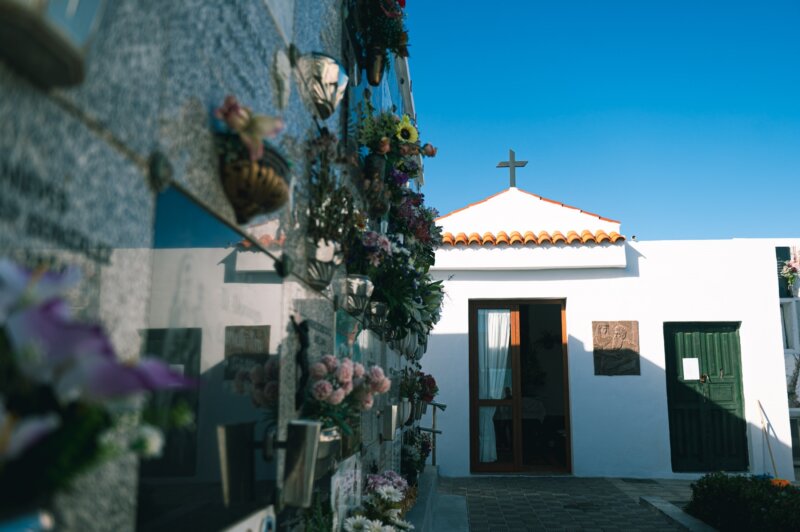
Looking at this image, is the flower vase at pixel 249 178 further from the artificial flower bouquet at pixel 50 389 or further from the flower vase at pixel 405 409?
the flower vase at pixel 405 409

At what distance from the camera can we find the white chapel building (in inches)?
426

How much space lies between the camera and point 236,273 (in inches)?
95.7

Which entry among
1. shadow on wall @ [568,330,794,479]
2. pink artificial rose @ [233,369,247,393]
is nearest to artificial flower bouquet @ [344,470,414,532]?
pink artificial rose @ [233,369,247,393]

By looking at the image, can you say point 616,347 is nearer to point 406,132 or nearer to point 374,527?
point 406,132

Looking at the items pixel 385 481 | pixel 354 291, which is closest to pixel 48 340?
pixel 354 291

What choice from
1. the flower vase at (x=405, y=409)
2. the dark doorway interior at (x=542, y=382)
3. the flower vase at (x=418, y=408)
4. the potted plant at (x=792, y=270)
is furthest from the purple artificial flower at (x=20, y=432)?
the potted plant at (x=792, y=270)

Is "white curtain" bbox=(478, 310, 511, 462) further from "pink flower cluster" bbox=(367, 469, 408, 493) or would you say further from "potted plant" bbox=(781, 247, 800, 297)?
"potted plant" bbox=(781, 247, 800, 297)

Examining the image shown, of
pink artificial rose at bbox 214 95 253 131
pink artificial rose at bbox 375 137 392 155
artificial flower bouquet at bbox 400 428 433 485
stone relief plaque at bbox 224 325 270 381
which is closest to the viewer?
pink artificial rose at bbox 214 95 253 131

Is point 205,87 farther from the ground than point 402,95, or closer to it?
closer to it

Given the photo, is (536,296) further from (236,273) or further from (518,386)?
(236,273)

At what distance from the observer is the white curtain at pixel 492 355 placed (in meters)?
11.4

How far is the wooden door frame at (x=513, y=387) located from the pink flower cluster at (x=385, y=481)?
5.51m

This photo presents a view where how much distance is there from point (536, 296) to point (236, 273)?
9.30m

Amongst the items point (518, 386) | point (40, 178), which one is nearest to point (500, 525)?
point (518, 386)
